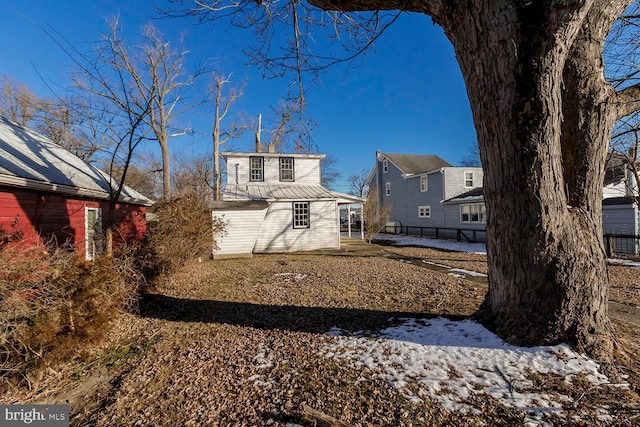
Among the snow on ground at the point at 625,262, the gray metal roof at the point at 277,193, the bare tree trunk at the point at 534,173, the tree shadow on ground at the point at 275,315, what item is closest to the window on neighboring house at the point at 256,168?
the gray metal roof at the point at 277,193

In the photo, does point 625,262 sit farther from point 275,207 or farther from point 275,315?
point 275,207

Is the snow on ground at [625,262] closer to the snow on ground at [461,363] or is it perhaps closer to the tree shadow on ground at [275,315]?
the tree shadow on ground at [275,315]

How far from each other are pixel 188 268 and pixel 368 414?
8.42 m

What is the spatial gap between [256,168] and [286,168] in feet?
5.71

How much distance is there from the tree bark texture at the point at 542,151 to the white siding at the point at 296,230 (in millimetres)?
11374

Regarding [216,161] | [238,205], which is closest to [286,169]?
[238,205]

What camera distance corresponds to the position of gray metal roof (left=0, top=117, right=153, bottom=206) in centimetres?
518

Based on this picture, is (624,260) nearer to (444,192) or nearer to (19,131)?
(444,192)

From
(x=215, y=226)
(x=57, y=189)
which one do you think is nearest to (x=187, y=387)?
(x=57, y=189)

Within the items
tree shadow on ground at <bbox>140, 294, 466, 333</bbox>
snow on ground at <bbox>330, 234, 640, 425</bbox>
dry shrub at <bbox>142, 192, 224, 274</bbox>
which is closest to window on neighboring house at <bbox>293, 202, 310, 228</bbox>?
dry shrub at <bbox>142, 192, 224, 274</bbox>

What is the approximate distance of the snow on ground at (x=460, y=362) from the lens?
2.56m

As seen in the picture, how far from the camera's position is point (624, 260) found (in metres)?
10.3

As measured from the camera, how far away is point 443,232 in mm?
20297

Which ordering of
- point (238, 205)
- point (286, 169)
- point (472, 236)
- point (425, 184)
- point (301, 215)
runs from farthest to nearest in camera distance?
point (425, 184), point (472, 236), point (286, 169), point (301, 215), point (238, 205)
